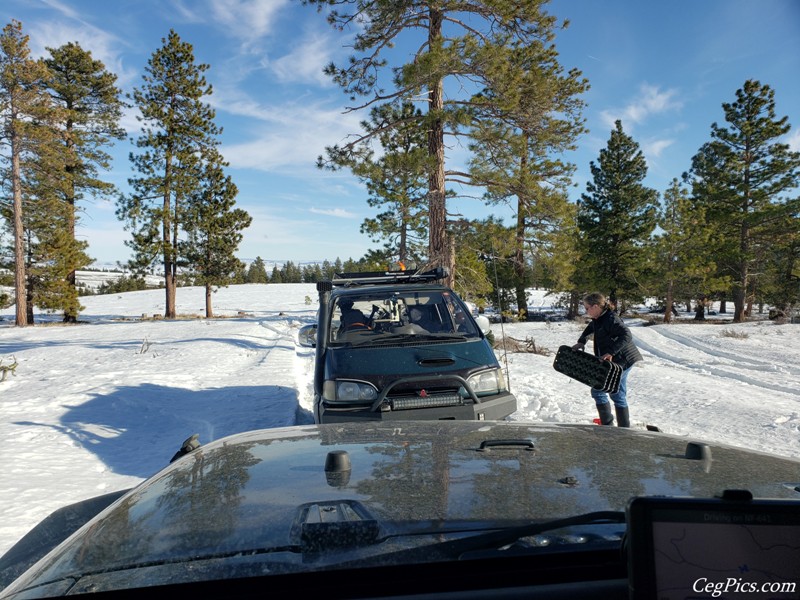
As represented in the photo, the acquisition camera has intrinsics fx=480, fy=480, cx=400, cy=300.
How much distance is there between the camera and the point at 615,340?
6.07m

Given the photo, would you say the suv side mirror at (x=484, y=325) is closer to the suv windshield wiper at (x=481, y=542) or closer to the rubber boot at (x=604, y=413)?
the rubber boot at (x=604, y=413)

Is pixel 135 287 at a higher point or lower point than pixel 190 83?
lower

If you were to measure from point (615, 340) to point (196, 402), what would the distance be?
6311 millimetres

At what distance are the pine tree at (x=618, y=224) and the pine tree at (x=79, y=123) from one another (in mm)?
32558

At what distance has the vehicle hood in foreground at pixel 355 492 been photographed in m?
1.21

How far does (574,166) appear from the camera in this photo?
29.8 metres

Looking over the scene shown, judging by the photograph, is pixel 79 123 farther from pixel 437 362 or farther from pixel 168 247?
pixel 437 362

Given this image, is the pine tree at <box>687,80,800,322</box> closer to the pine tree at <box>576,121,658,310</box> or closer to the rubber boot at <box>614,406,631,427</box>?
the pine tree at <box>576,121,658,310</box>

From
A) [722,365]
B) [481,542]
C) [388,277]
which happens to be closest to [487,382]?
[388,277]

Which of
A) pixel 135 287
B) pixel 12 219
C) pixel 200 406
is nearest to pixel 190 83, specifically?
pixel 12 219

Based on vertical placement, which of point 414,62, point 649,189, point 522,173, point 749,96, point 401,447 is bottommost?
point 401,447

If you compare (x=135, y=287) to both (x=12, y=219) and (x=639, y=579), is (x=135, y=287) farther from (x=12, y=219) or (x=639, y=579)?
(x=639, y=579)

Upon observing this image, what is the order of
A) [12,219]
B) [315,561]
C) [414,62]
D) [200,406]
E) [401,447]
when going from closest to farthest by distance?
[315,561] → [401,447] → [200,406] → [414,62] → [12,219]

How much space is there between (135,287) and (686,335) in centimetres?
7545
